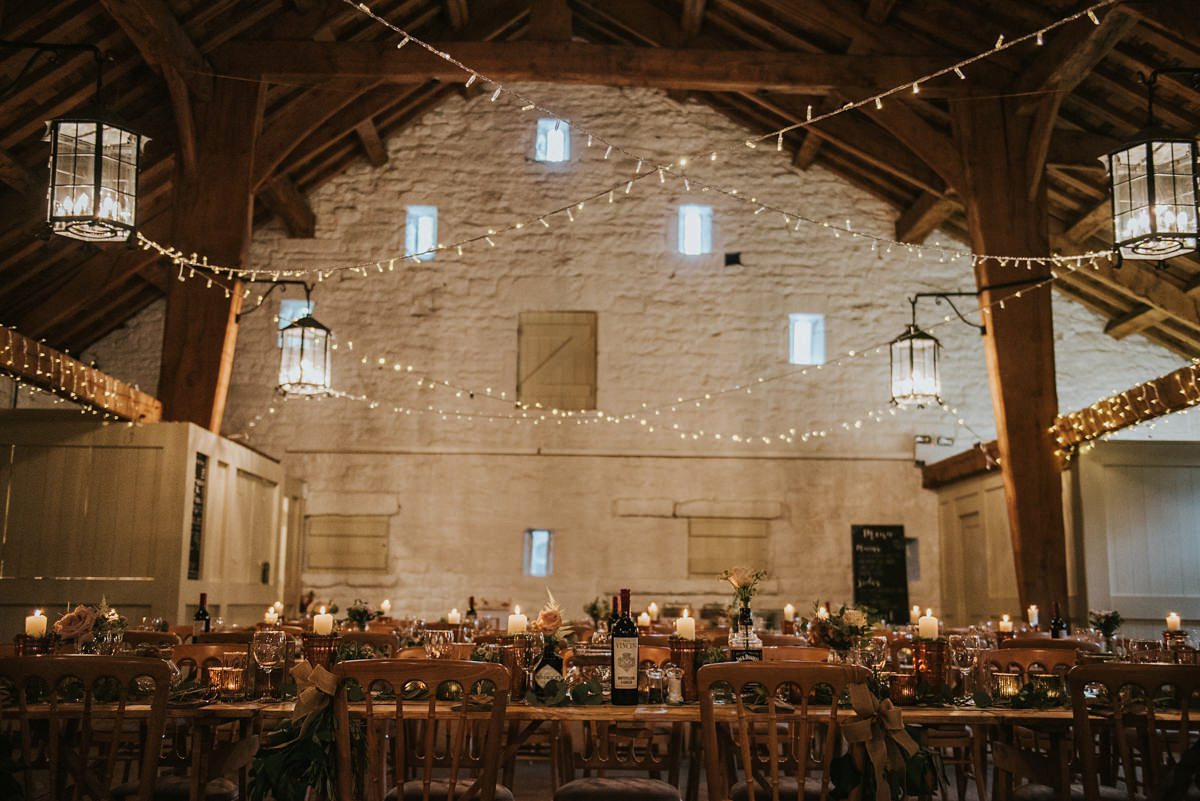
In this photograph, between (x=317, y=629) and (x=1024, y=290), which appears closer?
(x=317, y=629)

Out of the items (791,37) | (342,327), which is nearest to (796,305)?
(791,37)

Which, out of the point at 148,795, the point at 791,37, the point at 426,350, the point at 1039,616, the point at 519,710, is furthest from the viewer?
the point at 426,350

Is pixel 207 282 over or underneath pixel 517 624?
over

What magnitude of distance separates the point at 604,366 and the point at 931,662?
882 centimetres

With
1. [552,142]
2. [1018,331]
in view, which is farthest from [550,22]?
[1018,331]

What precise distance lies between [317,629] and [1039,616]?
6279 millimetres

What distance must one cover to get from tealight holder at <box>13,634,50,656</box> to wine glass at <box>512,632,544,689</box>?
1849 mm

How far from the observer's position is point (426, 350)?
12570mm

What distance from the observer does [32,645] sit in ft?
15.1

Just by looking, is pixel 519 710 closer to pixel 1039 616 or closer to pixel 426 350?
pixel 1039 616

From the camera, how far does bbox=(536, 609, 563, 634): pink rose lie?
13.5 feet

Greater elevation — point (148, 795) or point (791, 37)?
point (791, 37)

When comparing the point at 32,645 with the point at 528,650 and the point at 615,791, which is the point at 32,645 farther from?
the point at 615,791

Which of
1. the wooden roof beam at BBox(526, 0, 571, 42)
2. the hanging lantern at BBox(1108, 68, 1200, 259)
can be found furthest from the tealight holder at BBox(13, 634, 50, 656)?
the wooden roof beam at BBox(526, 0, 571, 42)
